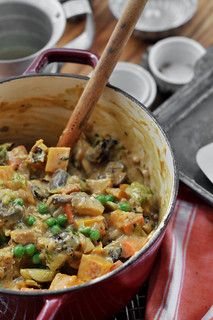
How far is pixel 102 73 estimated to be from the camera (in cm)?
132

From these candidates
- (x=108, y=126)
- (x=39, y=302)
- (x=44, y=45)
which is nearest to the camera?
(x=39, y=302)

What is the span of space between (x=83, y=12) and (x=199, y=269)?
2.85 ft

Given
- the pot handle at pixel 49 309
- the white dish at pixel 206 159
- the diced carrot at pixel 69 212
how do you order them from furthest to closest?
the white dish at pixel 206 159, the diced carrot at pixel 69 212, the pot handle at pixel 49 309

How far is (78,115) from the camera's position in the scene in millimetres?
1377

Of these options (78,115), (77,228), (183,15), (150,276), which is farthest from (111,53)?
(183,15)

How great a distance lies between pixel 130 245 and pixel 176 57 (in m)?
0.90

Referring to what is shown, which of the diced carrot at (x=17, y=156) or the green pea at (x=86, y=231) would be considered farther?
the diced carrot at (x=17, y=156)

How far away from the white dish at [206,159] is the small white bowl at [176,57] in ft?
1.31

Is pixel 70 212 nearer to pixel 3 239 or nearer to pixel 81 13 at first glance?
pixel 3 239

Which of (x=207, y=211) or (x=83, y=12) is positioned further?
(x=83, y=12)

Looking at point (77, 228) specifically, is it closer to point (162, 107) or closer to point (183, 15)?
point (162, 107)

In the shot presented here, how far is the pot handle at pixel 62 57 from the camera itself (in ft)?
4.59

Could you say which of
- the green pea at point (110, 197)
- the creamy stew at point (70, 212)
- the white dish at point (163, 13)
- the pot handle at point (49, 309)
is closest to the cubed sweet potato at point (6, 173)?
the creamy stew at point (70, 212)

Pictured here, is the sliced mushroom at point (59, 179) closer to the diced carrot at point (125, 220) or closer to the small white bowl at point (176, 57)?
the diced carrot at point (125, 220)
